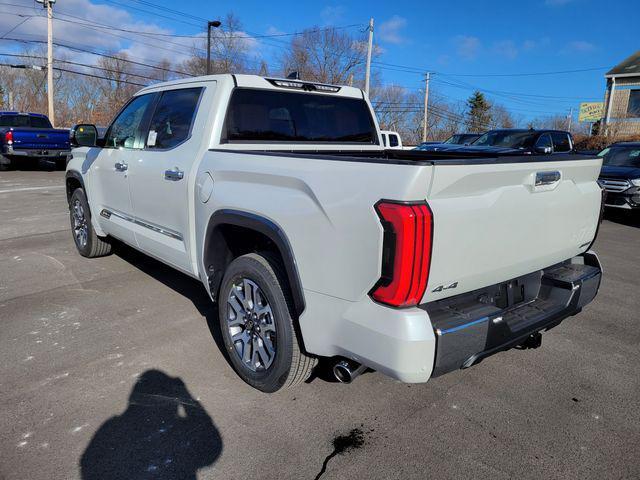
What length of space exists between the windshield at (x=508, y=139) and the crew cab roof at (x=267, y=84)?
31.2ft

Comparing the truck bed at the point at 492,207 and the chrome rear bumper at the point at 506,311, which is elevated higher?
the truck bed at the point at 492,207

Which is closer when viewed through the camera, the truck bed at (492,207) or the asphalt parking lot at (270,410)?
the truck bed at (492,207)

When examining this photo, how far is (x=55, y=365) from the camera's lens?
332 cm

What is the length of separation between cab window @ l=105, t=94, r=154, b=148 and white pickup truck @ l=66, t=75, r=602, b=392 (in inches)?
11.0

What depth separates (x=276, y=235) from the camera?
2.61 m

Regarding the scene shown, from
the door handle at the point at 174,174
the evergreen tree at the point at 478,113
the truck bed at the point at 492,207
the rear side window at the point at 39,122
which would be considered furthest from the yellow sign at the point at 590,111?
the door handle at the point at 174,174

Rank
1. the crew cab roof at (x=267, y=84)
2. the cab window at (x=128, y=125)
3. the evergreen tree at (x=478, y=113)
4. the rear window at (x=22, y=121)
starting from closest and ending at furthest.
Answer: the crew cab roof at (x=267, y=84)
the cab window at (x=128, y=125)
the rear window at (x=22, y=121)
the evergreen tree at (x=478, y=113)

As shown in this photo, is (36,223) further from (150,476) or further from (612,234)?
(612,234)

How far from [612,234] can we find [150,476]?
894cm

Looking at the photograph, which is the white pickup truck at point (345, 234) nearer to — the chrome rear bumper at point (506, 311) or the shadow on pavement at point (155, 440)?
the chrome rear bumper at point (506, 311)

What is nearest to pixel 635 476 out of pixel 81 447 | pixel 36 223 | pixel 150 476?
pixel 150 476

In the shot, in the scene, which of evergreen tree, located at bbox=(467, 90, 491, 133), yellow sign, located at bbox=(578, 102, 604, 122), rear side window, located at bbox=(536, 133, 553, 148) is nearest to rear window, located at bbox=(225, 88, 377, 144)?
rear side window, located at bbox=(536, 133, 553, 148)

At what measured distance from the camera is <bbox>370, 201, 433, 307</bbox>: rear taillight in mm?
2010

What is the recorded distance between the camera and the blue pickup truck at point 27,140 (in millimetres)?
15953
